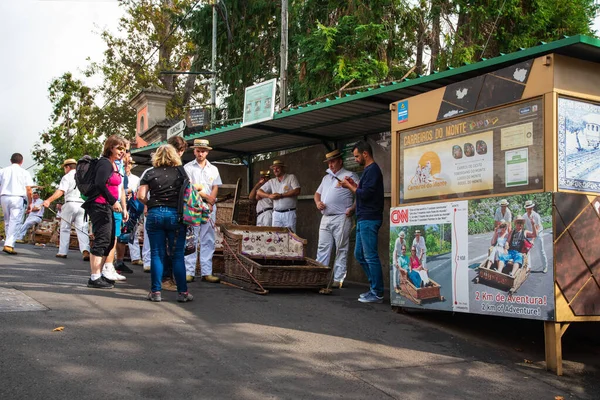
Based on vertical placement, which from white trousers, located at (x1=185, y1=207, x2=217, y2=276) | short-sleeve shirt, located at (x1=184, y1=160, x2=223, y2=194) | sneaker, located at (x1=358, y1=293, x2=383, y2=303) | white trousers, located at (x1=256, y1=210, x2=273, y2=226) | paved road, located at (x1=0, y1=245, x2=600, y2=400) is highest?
short-sleeve shirt, located at (x1=184, y1=160, x2=223, y2=194)

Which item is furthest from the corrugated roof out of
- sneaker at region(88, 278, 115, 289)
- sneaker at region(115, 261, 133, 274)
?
sneaker at region(88, 278, 115, 289)

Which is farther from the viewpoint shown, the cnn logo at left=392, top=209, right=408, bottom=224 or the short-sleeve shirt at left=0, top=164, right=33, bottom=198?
the short-sleeve shirt at left=0, top=164, right=33, bottom=198

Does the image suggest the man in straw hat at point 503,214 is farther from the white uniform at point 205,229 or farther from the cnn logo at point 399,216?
the white uniform at point 205,229

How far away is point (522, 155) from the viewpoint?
582 cm

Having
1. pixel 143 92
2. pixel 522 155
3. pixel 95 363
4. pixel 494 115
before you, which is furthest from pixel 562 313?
pixel 143 92

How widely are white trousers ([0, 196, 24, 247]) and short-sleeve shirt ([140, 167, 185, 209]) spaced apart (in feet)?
20.0

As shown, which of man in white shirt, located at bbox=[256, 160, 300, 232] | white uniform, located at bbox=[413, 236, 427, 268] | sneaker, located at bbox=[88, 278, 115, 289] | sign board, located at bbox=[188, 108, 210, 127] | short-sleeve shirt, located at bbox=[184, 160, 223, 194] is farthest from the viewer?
sign board, located at bbox=[188, 108, 210, 127]

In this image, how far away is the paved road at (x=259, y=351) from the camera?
4402mm

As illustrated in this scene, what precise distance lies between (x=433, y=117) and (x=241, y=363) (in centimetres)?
347

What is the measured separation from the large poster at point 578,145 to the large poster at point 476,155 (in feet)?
0.57

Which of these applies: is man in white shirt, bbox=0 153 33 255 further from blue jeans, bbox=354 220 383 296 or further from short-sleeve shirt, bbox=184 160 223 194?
blue jeans, bbox=354 220 383 296

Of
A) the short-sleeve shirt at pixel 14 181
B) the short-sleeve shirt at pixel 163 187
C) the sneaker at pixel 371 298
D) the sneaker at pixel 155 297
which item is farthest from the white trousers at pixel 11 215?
the sneaker at pixel 371 298

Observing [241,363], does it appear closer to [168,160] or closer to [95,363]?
Answer: [95,363]

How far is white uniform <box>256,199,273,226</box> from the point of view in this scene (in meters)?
11.4
